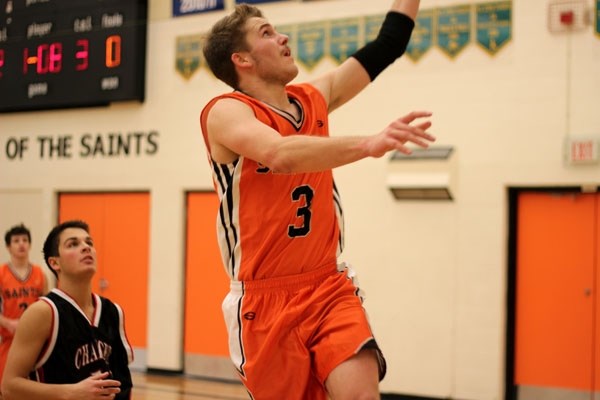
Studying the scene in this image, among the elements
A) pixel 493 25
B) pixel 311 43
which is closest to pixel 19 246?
pixel 311 43

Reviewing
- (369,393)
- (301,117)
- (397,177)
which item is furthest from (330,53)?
(369,393)

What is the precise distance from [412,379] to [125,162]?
4.82 meters

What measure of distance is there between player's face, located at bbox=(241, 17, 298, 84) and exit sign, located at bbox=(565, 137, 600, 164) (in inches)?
213

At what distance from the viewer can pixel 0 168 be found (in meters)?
12.6

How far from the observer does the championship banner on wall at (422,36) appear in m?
9.12

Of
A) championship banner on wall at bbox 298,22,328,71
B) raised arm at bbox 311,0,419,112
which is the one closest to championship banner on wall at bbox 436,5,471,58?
championship banner on wall at bbox 298,22,328,71

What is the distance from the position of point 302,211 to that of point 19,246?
574 cm

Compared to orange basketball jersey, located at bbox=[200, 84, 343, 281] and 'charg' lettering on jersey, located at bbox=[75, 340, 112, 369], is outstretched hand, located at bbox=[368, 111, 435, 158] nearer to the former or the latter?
orange basketball jersey, located at bbox=[200, 84, 343, 281]

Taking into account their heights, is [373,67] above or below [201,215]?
above

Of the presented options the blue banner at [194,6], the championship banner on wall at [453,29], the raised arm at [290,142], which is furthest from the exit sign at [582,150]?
the raised arm at [290,142]

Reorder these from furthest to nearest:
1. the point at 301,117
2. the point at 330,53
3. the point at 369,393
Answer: the point at 330,53, the point at 301,117, the point at 369,393

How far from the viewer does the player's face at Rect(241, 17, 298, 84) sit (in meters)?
3.47

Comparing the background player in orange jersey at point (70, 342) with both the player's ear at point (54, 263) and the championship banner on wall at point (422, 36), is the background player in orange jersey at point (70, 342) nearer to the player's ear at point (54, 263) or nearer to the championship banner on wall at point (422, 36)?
the player's ear at point (54, 263)

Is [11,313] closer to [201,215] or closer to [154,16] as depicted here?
[201,215]
